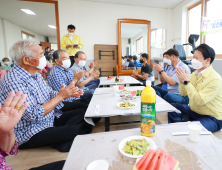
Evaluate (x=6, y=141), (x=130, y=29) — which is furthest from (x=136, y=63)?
(x=6, y=141)

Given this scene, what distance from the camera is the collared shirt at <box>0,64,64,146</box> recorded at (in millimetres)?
1136

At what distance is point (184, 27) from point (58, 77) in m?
5.53

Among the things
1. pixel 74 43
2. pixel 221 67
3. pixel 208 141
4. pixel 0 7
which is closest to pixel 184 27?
pixel 221 67

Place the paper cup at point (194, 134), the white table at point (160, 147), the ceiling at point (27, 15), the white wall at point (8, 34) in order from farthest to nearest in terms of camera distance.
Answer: the white wall at point (8, 34) → the ceiling at point (27, 15) → the paper cup at point (194, 134) → the white table at point (160, 147)

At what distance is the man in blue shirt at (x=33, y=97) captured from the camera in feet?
3.81

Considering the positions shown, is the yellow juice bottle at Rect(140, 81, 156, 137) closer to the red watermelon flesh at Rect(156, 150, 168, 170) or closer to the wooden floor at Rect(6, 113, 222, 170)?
the red watermelon flesh at Rect(156, 150, 168, 170)

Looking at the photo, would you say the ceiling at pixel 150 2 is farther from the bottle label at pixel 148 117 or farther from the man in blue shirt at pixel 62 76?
the bottle label at pixel 148 117

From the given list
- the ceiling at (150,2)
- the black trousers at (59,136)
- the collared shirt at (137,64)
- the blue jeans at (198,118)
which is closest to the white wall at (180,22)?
the ceiling at (150,2)

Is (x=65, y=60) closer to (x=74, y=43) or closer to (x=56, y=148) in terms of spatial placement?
(x=56, y=148)

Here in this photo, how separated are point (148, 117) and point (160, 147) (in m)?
0.16

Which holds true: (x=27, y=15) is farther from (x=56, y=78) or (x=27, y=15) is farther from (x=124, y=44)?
(x=56, y=78)

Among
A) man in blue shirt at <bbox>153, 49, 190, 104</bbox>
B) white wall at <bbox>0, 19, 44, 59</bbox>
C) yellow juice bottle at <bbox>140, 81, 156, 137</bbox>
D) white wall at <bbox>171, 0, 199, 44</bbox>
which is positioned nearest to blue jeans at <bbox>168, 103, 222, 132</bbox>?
man in blue shirt at <bbox>153, 49, 190, 104</bbox>

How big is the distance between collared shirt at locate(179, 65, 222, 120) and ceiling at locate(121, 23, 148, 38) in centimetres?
446

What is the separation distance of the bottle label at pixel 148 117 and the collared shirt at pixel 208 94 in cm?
83
